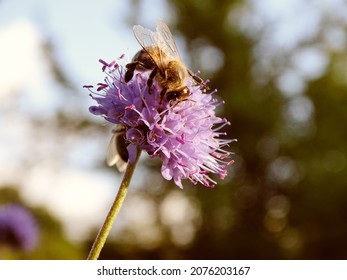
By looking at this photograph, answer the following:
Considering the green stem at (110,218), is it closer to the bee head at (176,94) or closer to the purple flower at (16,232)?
the bee head at (176,94)

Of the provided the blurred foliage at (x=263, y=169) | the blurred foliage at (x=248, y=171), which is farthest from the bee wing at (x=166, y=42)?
the blurred foliage at (x=263, y=169)

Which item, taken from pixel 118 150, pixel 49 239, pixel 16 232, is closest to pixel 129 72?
pixel 118 150

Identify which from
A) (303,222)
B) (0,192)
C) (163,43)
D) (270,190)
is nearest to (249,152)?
(270,190)

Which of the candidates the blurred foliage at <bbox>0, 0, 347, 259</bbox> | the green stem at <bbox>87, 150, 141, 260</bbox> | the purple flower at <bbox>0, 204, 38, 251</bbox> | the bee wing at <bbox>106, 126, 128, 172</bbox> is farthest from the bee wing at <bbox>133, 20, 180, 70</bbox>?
the blurred foliage at <bbox>0, 0, 347, 259</bbox>

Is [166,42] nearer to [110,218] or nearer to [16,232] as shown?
[110,218]

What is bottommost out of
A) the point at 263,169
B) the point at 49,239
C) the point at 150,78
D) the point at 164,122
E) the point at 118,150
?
the point at 263,169

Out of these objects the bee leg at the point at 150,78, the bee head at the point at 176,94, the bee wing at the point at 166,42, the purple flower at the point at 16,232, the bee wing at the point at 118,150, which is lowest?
the purple flower at the point at 16,232
